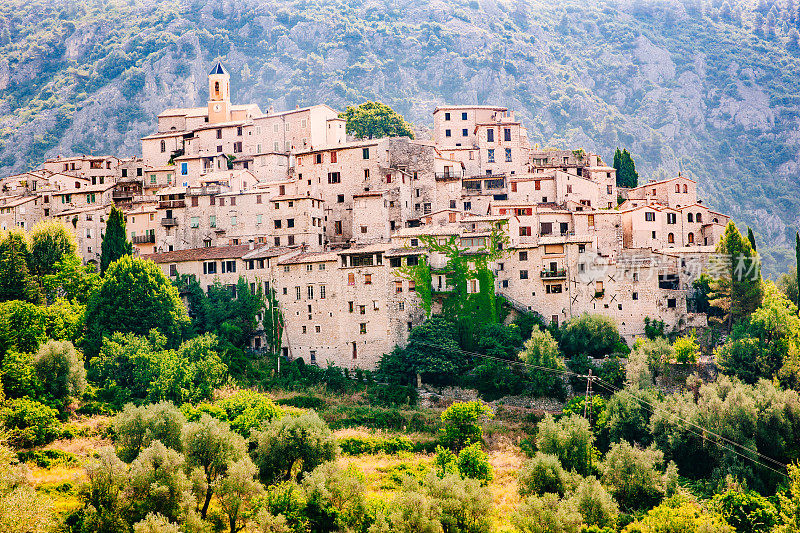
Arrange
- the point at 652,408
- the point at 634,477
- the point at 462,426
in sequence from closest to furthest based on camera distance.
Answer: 1. the point at 634,477
2. the point at 652,408
3. the point at 462,426

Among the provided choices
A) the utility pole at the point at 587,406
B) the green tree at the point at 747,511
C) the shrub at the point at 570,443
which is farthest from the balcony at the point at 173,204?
the green tree at the point at 747,511

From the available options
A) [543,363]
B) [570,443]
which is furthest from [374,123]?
[570,443]

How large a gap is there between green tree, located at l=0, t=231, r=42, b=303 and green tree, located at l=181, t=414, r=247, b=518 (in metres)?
23.6

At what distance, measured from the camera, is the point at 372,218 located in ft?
231

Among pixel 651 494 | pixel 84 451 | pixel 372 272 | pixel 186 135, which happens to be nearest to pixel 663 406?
pixel 651 494

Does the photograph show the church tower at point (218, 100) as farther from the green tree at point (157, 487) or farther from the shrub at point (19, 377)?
the green tree at point (157, 487)

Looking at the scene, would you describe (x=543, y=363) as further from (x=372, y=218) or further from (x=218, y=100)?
(x=218, y=100)

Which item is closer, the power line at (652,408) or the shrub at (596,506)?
the shrub at (596,506)

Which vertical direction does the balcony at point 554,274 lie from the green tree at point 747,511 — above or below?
above

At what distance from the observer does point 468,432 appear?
5519 centimetres

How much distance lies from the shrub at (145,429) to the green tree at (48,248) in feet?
70.0

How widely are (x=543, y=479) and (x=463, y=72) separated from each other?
12207 centimetres

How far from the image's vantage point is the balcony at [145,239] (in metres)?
74.2

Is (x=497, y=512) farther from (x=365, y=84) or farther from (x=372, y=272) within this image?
(x=365, y=84)
